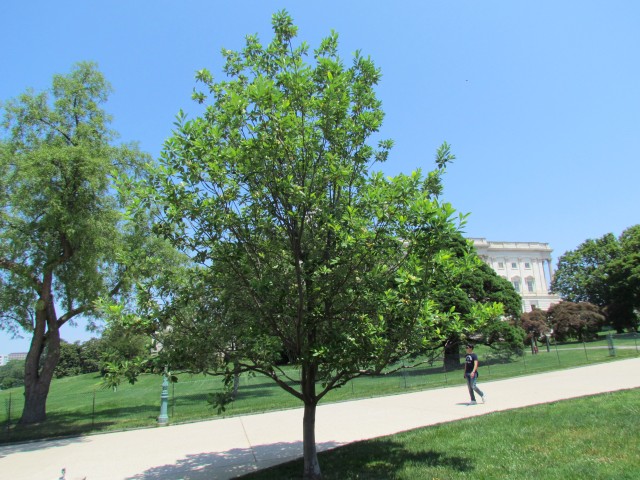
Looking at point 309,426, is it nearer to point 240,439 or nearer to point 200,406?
point 240,439

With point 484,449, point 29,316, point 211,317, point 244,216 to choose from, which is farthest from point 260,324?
point 29,316

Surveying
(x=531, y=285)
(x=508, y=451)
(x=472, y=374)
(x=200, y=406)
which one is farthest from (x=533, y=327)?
(x=531, y=285)

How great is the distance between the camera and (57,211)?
12.8 m

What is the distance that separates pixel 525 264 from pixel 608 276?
3713cm

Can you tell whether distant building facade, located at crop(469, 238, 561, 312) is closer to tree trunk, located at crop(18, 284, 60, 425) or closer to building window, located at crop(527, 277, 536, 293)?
building window, located at crop(527, 277, 536, 293)

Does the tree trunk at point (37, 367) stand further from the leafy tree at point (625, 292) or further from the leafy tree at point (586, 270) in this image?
the leafy tree at point (586, 270)

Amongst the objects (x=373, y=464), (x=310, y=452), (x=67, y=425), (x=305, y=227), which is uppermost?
(x=305, y=227)

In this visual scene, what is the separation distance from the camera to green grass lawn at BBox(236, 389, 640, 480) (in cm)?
591

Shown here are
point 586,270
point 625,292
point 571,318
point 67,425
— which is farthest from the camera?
point 586,270

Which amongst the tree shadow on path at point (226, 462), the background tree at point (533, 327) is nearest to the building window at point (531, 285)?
the background tree at point (533, 327)

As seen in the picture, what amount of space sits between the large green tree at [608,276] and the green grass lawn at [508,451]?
54.7 meters

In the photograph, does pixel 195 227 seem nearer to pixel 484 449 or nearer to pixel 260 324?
pixel 260 324

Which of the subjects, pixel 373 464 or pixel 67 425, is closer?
pixel 373 464

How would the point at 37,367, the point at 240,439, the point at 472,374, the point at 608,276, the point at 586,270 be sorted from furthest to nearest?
the point at 586,270 < the point at 608,276 < the point at 37,367 < the point at 472,374 < the point at 240,439
